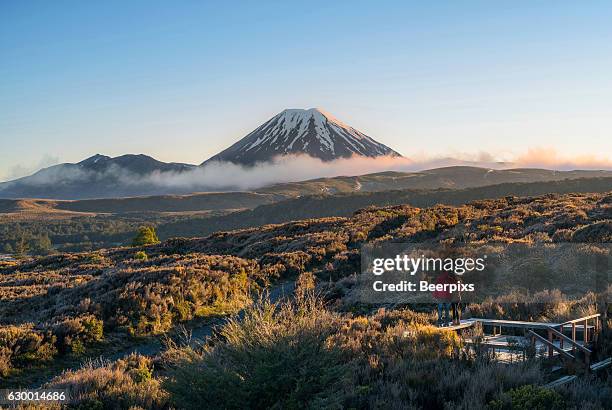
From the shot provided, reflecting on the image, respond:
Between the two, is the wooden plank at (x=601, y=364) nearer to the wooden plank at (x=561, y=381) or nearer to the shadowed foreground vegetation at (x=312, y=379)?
the shadowed foreground vegetation at (x=312, y=379)

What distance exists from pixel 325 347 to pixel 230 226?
87422 millimetres

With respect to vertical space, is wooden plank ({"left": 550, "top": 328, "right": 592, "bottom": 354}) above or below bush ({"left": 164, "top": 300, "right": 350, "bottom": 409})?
below

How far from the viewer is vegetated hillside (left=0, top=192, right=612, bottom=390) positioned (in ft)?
43.0

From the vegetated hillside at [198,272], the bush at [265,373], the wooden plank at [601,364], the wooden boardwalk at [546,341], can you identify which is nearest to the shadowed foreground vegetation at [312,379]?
the bush at [265,373]

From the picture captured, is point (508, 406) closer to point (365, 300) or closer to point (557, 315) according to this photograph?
point (557, 315)

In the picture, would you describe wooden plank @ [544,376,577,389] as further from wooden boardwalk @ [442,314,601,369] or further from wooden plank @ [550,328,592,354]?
wooden plank @ [550,328,592,354]

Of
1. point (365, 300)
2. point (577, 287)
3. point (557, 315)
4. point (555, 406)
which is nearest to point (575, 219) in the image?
point (577, 287)

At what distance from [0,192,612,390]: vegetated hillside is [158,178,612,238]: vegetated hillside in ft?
149

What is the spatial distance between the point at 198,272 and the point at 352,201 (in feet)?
260

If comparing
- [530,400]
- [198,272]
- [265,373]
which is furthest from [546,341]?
[198,272]

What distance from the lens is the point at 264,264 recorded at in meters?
23.6
